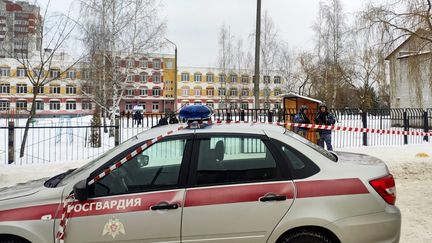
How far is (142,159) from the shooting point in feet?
11.9

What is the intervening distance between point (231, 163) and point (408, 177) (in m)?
6.93

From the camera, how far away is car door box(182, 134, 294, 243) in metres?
3.10

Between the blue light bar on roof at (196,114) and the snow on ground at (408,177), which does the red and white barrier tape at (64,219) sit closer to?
the blue light bar on roof at (196,114)

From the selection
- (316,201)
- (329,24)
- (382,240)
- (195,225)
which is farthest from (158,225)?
(329,24)

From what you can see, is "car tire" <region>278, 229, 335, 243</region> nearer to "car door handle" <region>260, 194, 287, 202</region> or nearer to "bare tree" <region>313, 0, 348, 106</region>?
"car door handle" <region>260, 194, 287, 202</region>

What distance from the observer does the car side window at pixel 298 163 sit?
3.27 meters

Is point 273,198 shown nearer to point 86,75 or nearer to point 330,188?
point 330,188

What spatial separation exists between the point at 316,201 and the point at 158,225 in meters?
1.37

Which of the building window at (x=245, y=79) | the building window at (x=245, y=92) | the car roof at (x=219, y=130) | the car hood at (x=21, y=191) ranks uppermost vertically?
the building window at (x=245, y=79)

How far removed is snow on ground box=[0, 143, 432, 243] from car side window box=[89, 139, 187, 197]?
3.12m

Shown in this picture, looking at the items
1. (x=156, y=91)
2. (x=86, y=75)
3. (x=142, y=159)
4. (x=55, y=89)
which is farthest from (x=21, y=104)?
(x=142, y=159)

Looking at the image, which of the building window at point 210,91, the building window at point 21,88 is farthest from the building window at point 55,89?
the building window at point 210,91

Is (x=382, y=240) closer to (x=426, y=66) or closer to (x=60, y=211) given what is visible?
(x=60, y=211)

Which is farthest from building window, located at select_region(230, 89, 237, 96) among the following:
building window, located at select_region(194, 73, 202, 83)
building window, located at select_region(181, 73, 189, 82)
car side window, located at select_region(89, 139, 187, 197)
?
car side window, located at select_region(89, 139, 187, 197)
